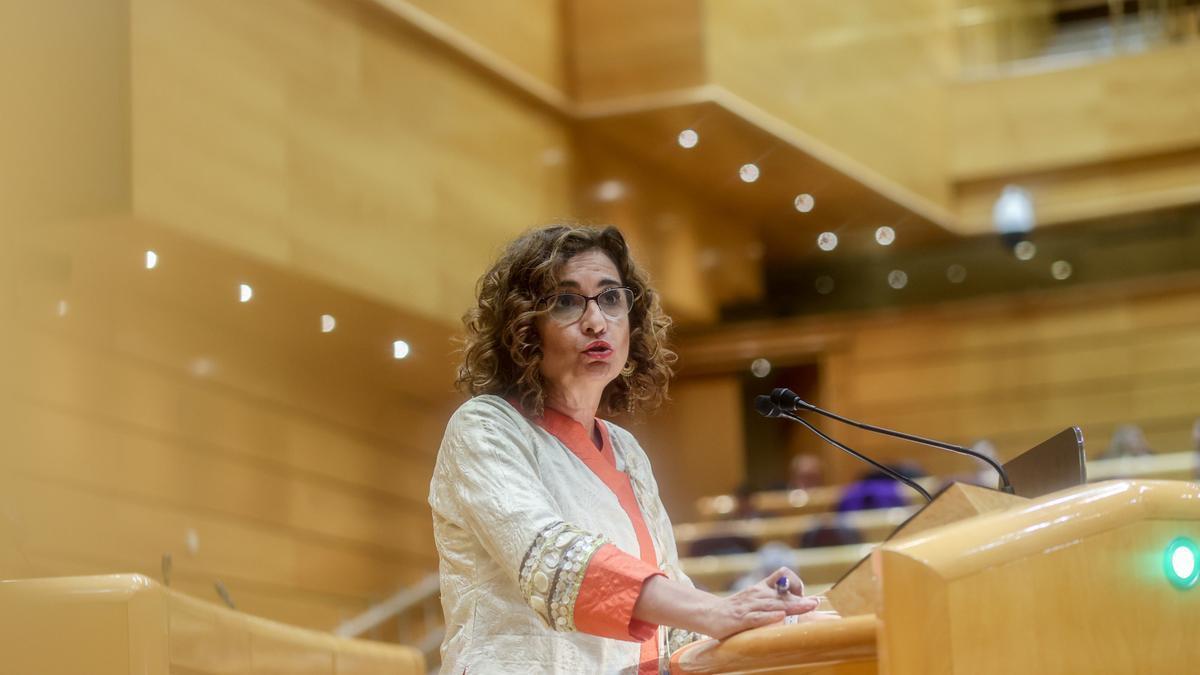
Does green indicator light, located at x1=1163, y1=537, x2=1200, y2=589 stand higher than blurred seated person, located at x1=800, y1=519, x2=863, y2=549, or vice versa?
blurred seated person, located at x1=800, y1=519, x2=863, y2=549

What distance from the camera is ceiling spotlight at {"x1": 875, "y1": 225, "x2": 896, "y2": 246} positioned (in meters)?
8.29

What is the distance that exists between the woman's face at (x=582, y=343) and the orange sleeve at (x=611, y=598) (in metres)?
0.36

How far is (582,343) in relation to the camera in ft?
7.03

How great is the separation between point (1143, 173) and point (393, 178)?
173 inches

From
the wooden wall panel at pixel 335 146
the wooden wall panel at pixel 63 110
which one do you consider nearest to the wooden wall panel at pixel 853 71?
the wooden wall panel at pixel 335 146

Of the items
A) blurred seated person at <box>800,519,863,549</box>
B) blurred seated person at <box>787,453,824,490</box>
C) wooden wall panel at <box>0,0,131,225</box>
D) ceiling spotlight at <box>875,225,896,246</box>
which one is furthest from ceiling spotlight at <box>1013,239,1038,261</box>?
wooden wall panel at <box>0,0,131,225</box>

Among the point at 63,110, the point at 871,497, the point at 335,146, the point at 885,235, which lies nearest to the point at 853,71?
the point at 885,235

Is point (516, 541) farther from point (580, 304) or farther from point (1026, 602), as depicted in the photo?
point (1026, 602)

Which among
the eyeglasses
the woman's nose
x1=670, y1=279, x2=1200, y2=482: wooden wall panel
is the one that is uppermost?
x1=670, y1=279, x2=1200, y2=482: wooden wall panel

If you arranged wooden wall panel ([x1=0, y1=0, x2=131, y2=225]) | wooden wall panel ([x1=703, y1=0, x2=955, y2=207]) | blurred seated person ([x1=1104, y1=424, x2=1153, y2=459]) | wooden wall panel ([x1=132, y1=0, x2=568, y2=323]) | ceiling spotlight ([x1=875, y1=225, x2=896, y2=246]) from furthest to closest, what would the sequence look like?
ceiling spotlight ([x1=875, y1=225, x2=896, y2=246])
wooden wall panel ([x1=703, y1=0, x2=955, y2=207])
blurred seated person ([x1=1104, y1=424, x2=1153, y2=459])
wooden wall panel ([x1=132, y1=0, x2=568, y2=323])
wooden wall panel ([x1=0, y1=0, x2=131, y2=225])

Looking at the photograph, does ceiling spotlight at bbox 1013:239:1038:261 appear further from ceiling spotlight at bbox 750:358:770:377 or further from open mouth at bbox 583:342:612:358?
open mouth at bbox 583:342:612:358

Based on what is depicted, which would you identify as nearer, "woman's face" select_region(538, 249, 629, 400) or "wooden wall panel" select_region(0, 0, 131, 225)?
"woman's face" select_region(538, 249, 629, 400)

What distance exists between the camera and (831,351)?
888 cm

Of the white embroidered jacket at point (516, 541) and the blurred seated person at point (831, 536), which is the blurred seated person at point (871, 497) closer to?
the blurred seated person at point (831, 536)
